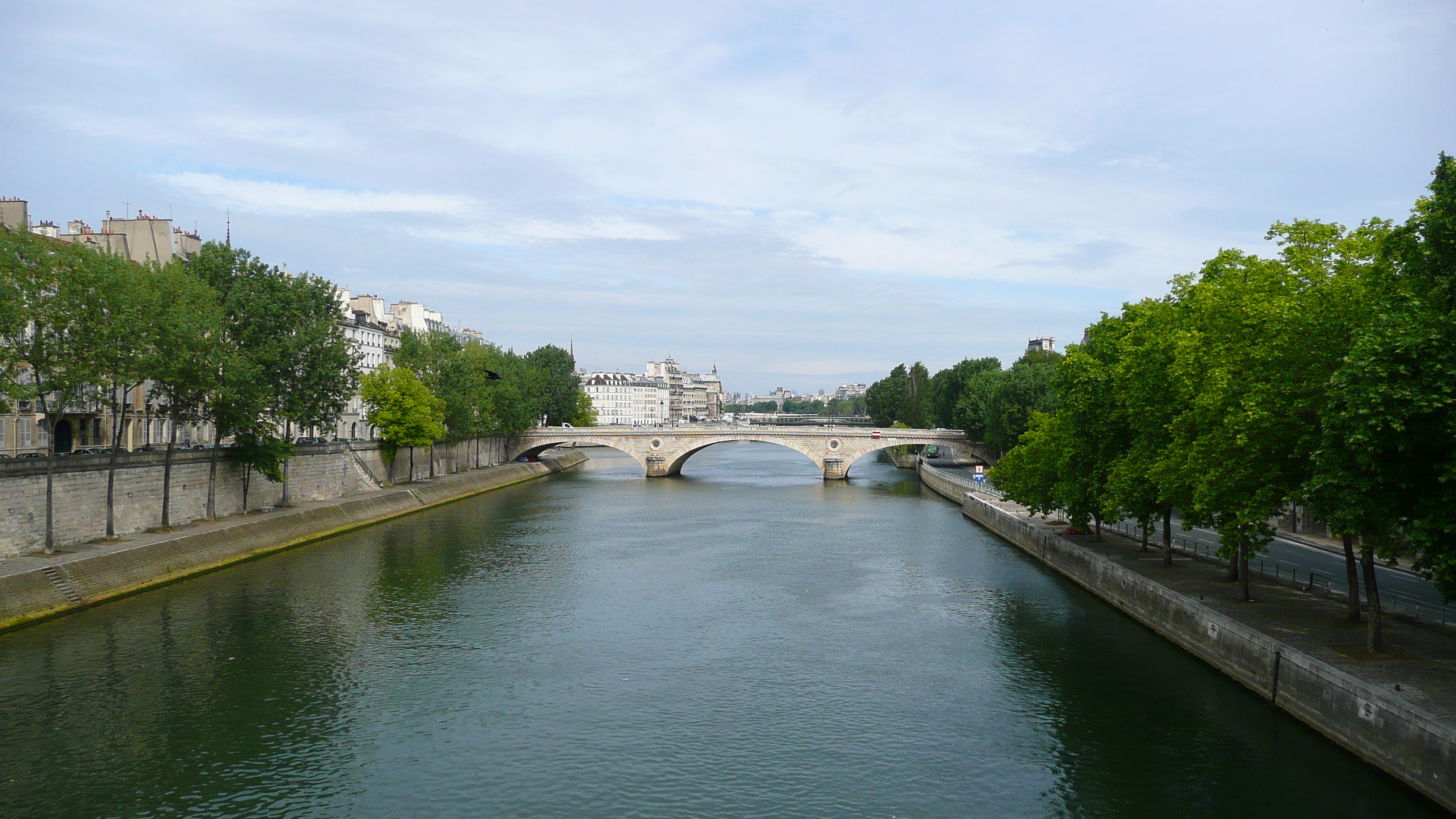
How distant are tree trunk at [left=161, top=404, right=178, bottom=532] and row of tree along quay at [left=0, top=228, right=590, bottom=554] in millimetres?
126

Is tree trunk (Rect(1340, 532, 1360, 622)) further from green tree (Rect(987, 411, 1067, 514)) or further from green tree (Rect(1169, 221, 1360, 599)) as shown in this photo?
green tree (Rect(987, 411, 1067, 514))

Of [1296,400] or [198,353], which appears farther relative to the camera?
[198,353]

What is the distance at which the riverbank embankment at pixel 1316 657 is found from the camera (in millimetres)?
18109

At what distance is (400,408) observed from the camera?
69.4 meters

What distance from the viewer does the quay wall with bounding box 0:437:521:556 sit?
120 ft

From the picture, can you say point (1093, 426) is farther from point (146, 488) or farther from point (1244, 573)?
point (146, 488)

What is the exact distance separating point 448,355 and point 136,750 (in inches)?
2449

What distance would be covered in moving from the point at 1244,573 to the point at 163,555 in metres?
38.3

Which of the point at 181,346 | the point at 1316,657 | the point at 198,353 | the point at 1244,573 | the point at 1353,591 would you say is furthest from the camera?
the point at 198,353

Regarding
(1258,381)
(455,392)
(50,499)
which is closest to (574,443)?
(455,392)

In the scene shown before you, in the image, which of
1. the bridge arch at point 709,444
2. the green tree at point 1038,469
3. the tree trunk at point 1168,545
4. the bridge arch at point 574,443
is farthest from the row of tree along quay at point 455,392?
the tree trunk at point 1168,545

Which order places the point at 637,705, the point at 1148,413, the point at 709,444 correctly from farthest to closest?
1. the point at 709,444
2. the point at 1148,413
3. the point at 637,705

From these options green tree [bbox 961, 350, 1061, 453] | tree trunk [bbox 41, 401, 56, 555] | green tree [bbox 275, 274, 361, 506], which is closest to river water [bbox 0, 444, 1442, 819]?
tree trunk [bbox 41, 401, 56, 555]

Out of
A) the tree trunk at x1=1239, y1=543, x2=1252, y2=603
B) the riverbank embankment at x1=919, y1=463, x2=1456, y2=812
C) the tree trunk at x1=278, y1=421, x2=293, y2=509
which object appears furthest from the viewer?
the tree trunk at x1=278, y1=421, x2=293, y2=509
